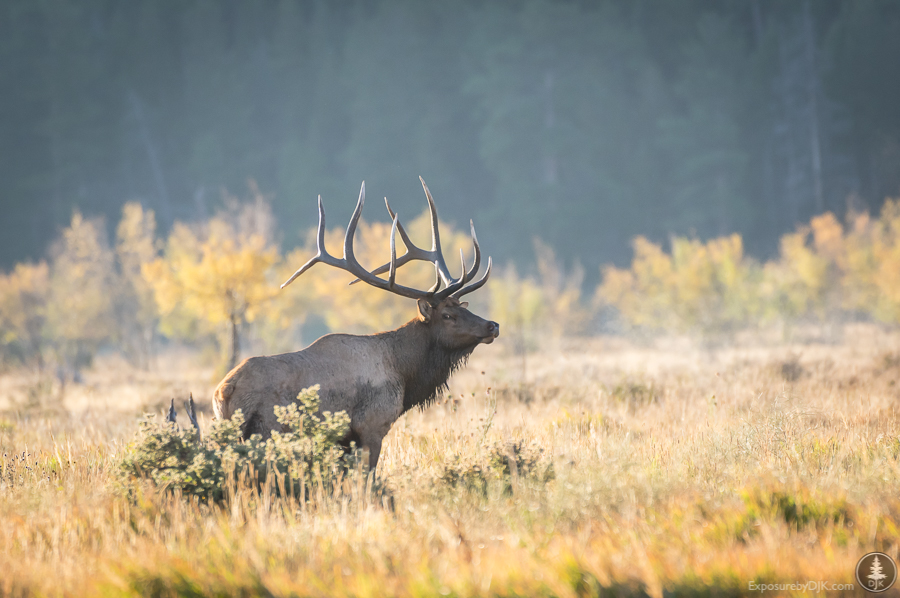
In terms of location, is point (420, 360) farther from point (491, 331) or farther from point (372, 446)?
point (372, 446)

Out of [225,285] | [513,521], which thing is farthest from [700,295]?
[513,521]

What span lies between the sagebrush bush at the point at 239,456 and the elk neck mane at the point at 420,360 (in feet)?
4.10

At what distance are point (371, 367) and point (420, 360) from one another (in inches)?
22.4

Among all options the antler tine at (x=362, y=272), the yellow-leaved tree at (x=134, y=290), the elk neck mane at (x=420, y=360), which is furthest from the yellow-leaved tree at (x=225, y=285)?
the elk neck mane at (x=420, y=360)

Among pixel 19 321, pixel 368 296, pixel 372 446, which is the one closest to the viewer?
pixel 372 446

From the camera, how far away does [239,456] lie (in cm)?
531

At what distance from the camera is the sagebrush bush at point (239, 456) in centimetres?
512

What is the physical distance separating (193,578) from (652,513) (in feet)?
8.99

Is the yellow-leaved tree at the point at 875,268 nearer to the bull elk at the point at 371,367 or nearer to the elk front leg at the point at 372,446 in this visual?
the bull elk at the point at 371,367

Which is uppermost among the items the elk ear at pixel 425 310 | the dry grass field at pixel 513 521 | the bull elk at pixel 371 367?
the elk ear at pixel 425 310

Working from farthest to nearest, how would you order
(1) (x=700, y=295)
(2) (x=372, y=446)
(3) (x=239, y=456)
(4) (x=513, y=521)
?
(1) (x=700, y=295) < (2) (x=372, y=446) < (3) (x=239, y=456) < (4) (x=513, y=521)

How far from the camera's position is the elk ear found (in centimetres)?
681

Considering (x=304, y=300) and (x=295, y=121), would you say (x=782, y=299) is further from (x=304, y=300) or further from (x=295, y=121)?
(x=295, y=121)

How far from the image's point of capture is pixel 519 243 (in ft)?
210
